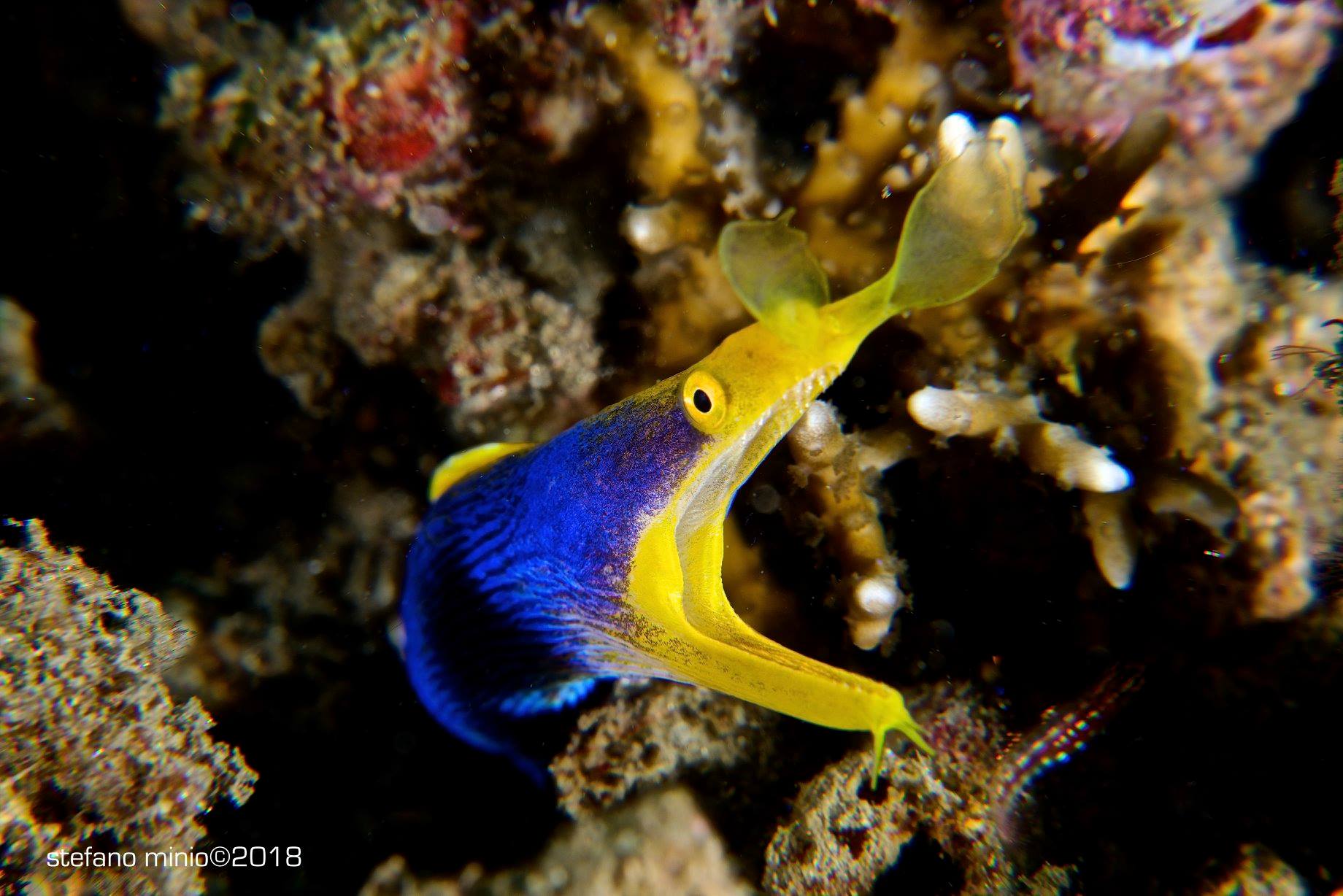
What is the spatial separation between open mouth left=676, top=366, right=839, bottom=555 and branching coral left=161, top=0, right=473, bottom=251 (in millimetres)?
1747

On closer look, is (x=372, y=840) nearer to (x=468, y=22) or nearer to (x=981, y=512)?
(x=981, y=512)

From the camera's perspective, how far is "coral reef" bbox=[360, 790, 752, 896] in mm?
2250

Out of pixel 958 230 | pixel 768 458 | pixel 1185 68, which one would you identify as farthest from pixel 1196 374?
pixel 768 458

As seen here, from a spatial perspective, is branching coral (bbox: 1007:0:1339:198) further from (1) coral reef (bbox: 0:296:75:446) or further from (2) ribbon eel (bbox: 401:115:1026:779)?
(1) coral reef (bbox: 0:296:75:446)

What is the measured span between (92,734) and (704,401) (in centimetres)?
205

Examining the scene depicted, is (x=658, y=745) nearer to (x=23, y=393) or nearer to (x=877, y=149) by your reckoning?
(x=877, y=149)

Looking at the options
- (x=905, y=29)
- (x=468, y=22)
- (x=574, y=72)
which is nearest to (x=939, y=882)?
(x=905, y=29)

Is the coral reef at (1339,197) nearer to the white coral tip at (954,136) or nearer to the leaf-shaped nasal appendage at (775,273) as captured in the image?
the white coral tip at (954,136)

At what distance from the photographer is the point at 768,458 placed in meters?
2.48

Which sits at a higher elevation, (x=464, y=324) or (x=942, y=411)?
(x=464, y=324)

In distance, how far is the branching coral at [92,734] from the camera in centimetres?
179

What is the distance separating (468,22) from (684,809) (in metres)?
3.11

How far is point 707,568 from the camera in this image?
192 centimetres

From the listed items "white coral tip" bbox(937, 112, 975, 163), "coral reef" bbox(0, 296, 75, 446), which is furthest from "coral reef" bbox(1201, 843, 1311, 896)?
"coral reef" bbox(0, 296, 75, 446)
